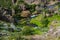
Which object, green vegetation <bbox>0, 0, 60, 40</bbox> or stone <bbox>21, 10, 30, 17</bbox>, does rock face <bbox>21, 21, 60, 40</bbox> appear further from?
stone <bbox>21, 10, 30, 17</bbox>

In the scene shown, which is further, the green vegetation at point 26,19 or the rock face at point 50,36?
the green vegetation at point 26,19

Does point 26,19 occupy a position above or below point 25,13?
above

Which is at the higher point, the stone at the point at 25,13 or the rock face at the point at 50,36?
the rock face at the point at 50,36

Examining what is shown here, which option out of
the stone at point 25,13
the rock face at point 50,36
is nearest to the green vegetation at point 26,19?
the stone at point 25,13

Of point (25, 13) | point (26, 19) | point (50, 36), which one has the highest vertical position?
point (50, 36)

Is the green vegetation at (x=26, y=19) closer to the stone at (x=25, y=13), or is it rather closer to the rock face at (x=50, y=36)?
the stone at (x=25, y=13)

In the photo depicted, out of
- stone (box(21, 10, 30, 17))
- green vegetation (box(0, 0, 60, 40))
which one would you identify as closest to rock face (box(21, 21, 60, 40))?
green vegetation (box(0, 0, 60, 40))

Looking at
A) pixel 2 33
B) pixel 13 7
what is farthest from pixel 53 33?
pixel 13 7

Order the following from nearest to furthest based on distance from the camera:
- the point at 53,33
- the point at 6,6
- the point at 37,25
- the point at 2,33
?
the point at 53,33
the point at 2,33
the point at 37,25
the point at 6,6

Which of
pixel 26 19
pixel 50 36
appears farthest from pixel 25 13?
pixel 50 36

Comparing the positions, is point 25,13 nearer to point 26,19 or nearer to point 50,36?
point 26,19

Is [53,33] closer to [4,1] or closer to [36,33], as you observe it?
[36,33]
